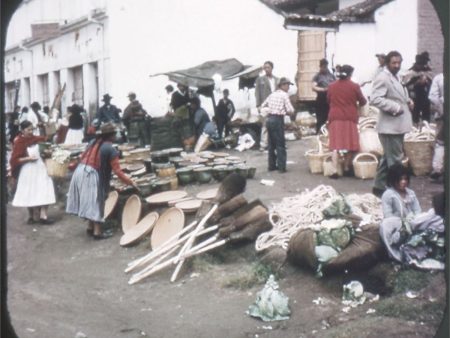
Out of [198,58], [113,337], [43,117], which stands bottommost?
[113,337]

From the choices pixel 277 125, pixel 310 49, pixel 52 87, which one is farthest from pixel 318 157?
pixel 52 87

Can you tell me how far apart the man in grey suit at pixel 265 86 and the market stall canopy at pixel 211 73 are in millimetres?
70

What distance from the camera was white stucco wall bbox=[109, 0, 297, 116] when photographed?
4957 millimetres

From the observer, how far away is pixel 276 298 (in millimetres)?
4801

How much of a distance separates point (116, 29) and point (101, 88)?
0.39 meters

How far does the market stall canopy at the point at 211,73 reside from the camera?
4969mm

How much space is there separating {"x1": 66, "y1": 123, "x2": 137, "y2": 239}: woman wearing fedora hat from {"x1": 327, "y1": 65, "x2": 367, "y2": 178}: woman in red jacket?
150 cm

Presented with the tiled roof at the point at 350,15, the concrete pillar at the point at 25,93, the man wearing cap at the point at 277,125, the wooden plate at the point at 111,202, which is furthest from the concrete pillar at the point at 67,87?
the tiled roof at the point at 350,15

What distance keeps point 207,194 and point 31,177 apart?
1.41 meters

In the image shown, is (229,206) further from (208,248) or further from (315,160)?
(315,160)

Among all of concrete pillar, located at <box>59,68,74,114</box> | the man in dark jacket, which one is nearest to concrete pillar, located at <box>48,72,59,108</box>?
concrete pillar, located at <box>59,68,74,114</box>

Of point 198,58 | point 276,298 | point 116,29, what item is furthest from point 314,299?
point 116,29

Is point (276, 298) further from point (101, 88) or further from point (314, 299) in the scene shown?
point (101, 88)

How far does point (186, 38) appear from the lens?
5020 mm
